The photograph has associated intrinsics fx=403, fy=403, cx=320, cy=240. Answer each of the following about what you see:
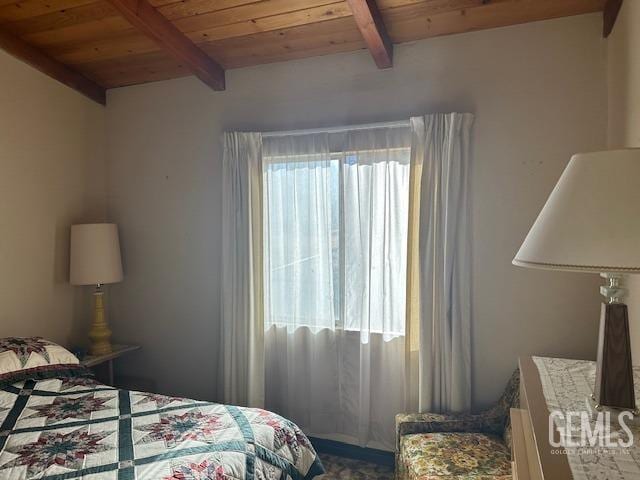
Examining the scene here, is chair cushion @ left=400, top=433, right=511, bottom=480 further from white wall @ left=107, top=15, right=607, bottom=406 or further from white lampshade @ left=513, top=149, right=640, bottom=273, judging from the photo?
white lampshade @ left=513, top=149, right=640, bottom=273

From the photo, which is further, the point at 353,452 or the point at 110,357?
the point at 110,357

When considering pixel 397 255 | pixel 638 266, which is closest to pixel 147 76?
pixel 397 255

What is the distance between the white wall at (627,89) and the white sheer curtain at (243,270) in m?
1.93

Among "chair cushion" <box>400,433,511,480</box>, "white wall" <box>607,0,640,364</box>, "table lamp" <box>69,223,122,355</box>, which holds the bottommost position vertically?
"chair cushion" <box>400,433,511,480</box>

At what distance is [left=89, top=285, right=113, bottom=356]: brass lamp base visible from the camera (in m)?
2.85

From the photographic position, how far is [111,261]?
2.83 meters

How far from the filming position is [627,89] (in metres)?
1.75

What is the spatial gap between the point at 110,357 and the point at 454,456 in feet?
7.51

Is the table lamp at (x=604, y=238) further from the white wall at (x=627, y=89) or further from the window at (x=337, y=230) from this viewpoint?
the window at (x=337, y=230)

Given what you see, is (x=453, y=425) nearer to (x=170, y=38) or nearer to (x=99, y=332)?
(x=99, y=332)

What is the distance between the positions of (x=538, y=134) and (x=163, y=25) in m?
2.16

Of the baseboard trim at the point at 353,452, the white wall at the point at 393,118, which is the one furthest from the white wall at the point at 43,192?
the baseboard trim at the point at 353,452

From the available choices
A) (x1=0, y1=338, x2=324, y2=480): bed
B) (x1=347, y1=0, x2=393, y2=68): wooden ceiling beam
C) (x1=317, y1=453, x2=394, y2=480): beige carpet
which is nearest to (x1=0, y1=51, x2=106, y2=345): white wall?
(x1=0, y1=338, x2=324, y2=480): bed

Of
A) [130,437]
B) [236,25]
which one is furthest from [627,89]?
[130,437]
